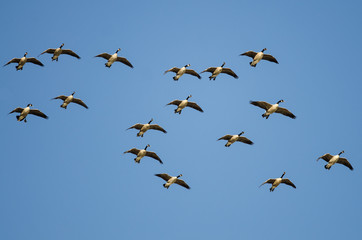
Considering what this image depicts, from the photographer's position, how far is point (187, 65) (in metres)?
63.1

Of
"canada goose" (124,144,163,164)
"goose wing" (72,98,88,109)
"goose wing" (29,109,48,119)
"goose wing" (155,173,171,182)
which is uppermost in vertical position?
"goose wing" (72,98,88,109)

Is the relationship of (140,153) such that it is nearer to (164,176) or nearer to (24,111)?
(164,176)

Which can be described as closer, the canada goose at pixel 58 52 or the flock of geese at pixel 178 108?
the flock of geese at pixel 178 108

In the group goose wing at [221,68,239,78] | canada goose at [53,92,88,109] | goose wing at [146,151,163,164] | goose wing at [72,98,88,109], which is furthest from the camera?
goose wing at [72,98,88,109]

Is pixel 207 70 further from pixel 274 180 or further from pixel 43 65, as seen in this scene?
pixel 43 65

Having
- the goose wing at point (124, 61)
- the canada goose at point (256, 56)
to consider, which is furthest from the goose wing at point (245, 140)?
the goose wing at point (124, 61)

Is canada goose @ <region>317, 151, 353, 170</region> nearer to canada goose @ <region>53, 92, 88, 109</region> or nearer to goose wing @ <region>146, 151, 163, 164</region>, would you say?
goose wing @ <region>146, 151, 163, 164</region>

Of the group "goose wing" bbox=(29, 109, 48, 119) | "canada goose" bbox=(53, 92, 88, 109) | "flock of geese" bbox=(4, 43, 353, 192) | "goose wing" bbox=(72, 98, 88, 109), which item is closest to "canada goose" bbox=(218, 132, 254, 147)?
"flock of geese" bbox=(4, 43, 353, 192)

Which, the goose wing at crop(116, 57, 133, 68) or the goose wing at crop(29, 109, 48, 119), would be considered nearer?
the goose wing at crop(29, 109, 48, 119)

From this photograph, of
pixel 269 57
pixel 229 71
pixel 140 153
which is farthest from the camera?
pixel 229 71

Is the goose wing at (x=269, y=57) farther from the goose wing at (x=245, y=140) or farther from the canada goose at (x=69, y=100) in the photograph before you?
the canada goose at (x=69, y=100)

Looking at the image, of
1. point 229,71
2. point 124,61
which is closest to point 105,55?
point 124,61

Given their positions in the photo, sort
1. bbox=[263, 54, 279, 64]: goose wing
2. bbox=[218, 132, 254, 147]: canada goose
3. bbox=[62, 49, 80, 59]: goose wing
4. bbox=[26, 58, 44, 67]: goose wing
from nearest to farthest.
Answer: bbox=[263, 54, 279, 64]: goose wing < bbox=[218, 132, 254, 147]: canada goose < bbox=[62, 49, 80, 59]: goose wing < bbox=[26, 58, 44, 67]: goose wing

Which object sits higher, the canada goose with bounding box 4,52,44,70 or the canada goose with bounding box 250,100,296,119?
the canada goose with bounding box 4,52,44,70
